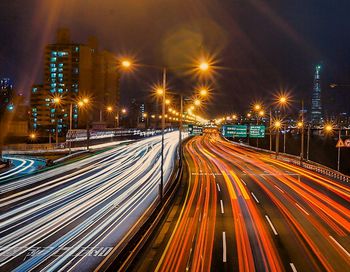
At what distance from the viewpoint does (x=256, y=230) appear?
20344 millimetres

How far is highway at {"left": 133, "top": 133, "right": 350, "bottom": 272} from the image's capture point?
607 inches

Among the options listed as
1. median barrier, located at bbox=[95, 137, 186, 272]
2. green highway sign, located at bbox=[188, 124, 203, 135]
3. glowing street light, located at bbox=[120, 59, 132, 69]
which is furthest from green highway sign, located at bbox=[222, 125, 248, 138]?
glowing street light, located at bbox=[120, 59, 132, 69]

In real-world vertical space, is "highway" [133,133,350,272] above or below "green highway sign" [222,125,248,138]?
below

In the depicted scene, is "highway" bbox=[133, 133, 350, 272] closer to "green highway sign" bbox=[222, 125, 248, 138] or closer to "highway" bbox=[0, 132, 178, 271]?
"highway" bbox=[0, 132, 178, 271]

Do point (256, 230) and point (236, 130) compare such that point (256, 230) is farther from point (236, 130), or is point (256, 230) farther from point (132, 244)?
point (236, 130)

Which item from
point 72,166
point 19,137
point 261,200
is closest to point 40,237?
point 261,200

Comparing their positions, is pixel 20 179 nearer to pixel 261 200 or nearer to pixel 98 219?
pixel 98 219

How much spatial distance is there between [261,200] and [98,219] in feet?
40.0

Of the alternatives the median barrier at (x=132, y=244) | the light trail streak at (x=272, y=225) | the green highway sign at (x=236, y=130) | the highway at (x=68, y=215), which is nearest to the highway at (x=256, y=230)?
the light trail streak at (x=272, y=225)

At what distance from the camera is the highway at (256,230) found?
1541cm

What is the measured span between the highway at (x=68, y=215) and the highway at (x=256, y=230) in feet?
8.14

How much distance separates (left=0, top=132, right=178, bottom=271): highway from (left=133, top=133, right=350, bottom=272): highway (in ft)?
8.14

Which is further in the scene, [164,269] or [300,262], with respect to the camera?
[300,262]

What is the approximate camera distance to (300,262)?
15.5 metres
